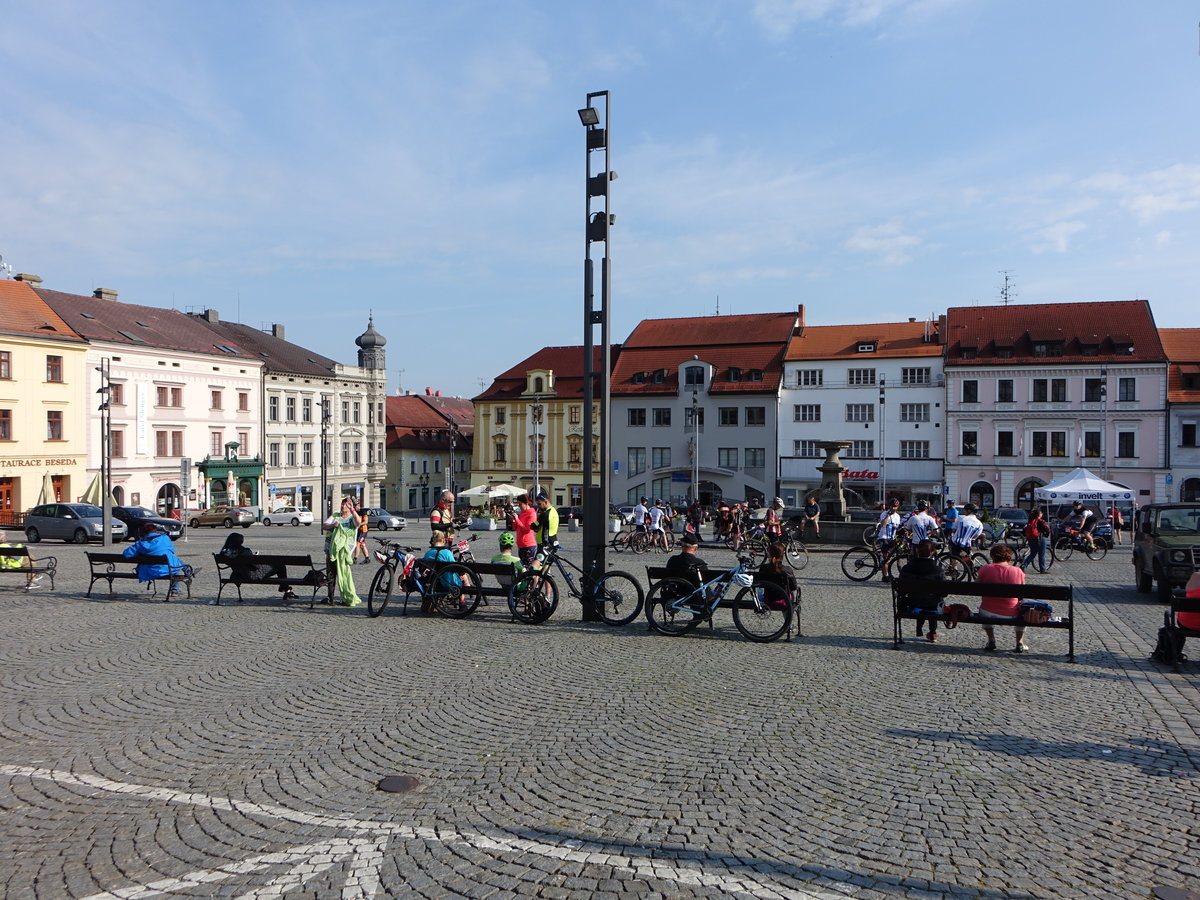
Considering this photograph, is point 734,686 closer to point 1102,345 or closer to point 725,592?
point 725,592

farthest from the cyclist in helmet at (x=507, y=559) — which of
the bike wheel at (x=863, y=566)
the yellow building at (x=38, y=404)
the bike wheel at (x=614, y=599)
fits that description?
the yellow building at (x=38, y=404)

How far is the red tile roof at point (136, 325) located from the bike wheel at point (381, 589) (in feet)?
148

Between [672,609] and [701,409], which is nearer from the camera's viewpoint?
[672,609]

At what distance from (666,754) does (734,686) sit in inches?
87.9

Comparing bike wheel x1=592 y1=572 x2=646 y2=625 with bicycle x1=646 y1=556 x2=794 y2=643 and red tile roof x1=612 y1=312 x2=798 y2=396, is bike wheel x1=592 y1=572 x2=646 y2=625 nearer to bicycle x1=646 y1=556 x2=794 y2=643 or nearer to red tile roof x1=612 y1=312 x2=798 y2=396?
bicycle x1=646 y1=556 x2=794 y2=643

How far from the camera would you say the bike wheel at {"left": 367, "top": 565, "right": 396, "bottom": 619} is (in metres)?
13.5

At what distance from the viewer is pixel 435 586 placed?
44.0ft

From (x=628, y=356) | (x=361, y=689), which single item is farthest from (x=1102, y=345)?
(x=361, y=689)

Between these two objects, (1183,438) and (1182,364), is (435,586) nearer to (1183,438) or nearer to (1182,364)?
(1183,438)

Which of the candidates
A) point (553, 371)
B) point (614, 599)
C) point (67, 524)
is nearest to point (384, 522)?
point (67, 524)

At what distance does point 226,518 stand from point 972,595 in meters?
44.6

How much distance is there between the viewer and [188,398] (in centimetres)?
5766

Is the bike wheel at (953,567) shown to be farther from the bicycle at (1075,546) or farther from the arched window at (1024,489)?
the arched window at (1024,489)

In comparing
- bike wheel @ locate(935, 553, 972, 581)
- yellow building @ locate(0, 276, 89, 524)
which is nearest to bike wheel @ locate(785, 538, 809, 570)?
bike wheel @ locate(935, 553, 972, 581)
